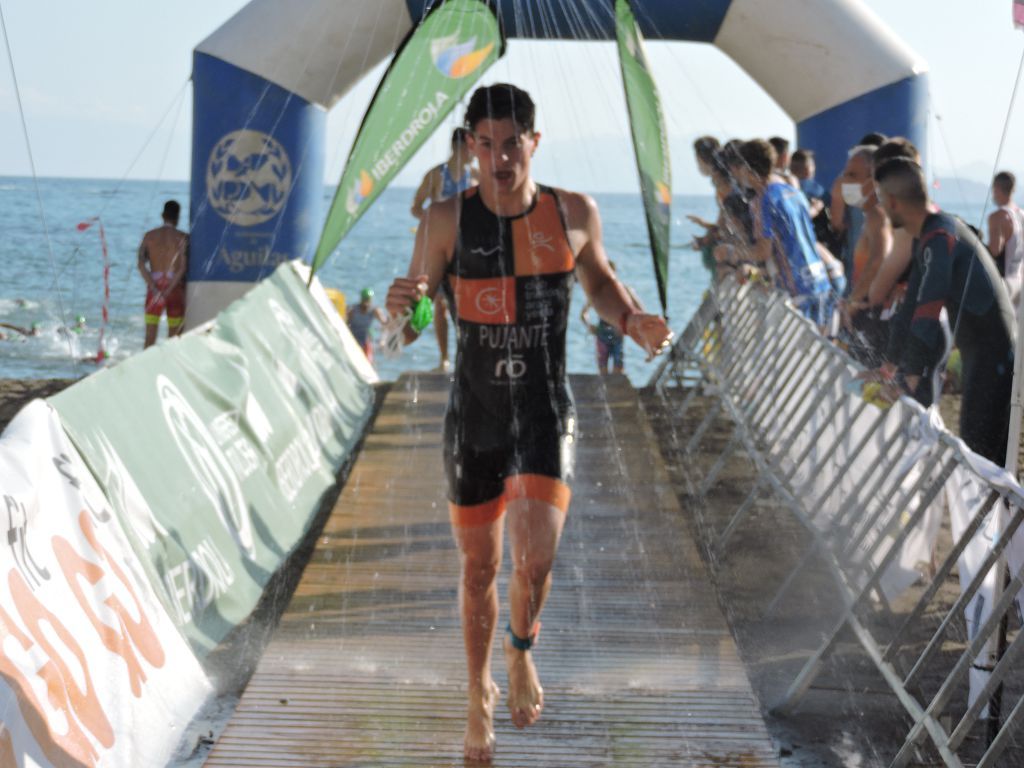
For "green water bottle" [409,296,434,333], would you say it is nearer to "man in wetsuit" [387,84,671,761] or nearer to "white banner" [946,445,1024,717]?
"man in wetsuit" [387,84,671,761]

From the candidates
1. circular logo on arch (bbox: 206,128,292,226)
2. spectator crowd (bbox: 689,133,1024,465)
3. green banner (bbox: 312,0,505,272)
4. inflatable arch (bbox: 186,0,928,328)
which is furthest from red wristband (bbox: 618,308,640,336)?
circular logo on arch (bbox: 206,128,292,226)

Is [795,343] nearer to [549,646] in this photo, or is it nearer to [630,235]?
[549,646]

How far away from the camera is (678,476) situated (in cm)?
907

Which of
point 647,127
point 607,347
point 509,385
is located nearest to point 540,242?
point 509,385

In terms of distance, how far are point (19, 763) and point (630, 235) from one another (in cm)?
5080

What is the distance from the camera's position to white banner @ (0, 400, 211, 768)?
11.8 feet

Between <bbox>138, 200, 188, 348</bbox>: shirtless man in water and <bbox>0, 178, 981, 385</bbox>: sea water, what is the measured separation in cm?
44

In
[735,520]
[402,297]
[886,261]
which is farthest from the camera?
[735,520]

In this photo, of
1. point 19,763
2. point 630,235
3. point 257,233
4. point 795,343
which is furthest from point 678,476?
point 630,235

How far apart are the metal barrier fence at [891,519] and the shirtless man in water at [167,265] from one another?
17.2 ft

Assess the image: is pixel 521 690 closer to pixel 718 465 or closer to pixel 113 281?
pixel 718 465

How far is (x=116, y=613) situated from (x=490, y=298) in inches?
63.4

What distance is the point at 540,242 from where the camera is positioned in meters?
4.21

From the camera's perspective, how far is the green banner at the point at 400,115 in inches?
176
